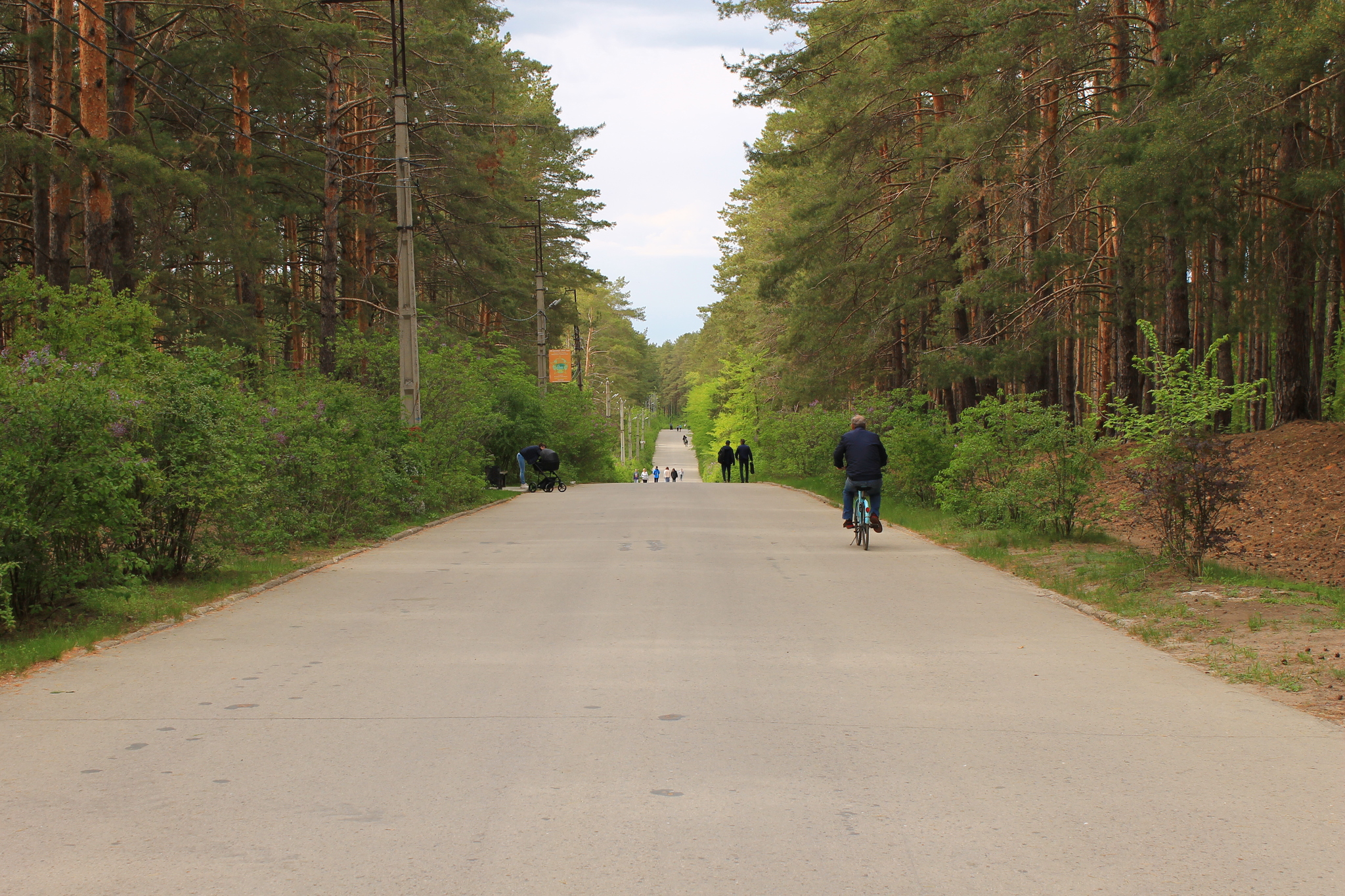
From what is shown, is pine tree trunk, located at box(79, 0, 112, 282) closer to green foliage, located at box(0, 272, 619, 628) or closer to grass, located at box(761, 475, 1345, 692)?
green foliage, located at box(0, 272, 619, 628)

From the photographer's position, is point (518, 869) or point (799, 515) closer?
point (518, 869)

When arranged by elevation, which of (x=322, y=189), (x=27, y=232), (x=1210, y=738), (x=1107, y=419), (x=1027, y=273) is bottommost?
(x=1210, y=738)

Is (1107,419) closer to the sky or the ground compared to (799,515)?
closer to the sky

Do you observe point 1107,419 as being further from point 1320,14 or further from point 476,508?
point 476,508

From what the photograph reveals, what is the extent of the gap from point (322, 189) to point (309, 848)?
1283 inches

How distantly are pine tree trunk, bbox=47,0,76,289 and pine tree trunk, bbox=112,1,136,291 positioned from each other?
84 cm

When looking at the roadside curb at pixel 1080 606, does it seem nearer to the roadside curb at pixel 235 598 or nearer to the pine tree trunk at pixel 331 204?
the roadside curb at pixel 235 598

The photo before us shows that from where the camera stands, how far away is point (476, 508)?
82.7ft

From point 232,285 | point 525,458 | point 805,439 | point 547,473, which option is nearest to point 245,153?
point 232,285

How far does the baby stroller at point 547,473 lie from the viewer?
34.4m

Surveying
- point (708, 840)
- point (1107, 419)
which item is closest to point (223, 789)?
point (708, 840)

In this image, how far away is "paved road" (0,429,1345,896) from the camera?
13.6ft

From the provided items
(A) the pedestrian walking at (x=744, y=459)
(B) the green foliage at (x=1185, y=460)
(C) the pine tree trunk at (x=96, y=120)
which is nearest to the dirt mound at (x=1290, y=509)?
(B) the green foliage at (x=1185, y=460)

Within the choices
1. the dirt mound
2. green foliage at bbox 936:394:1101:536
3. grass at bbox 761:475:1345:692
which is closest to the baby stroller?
the dirt mound
